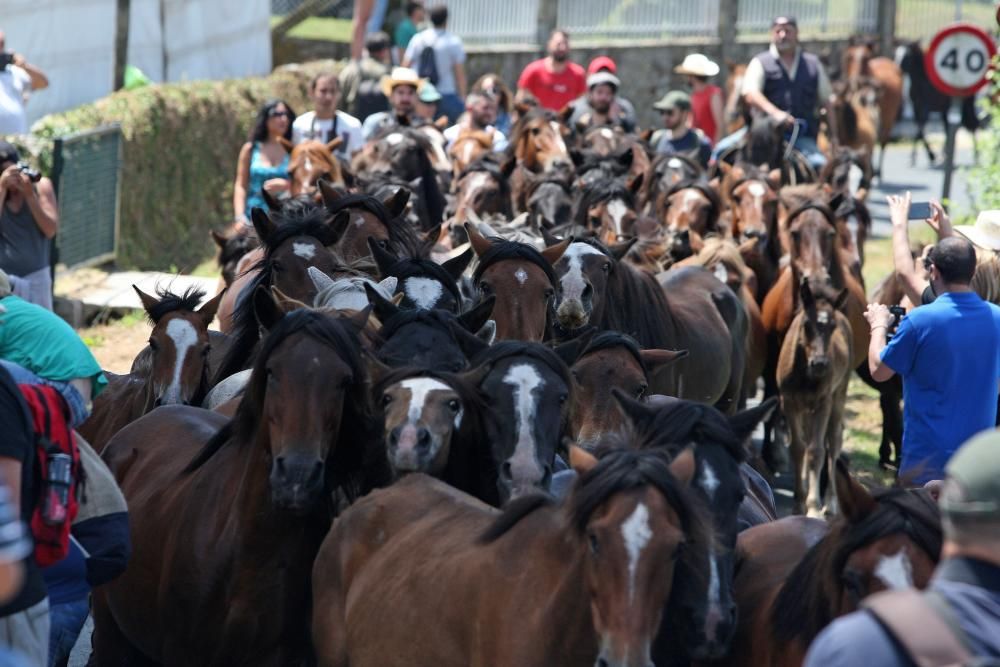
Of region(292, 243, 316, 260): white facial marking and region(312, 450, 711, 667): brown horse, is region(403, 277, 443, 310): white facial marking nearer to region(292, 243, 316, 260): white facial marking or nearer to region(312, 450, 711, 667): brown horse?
region(292, 243, 316, 260): white facial marking

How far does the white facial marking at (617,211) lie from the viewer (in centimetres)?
1270

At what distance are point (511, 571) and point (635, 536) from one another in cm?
69

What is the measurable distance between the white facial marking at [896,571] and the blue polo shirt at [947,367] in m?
2.59

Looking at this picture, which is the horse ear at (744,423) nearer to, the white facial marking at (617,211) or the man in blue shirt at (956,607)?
the man in blue shirt at (956,607)

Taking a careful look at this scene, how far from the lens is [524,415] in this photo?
20.3 ft

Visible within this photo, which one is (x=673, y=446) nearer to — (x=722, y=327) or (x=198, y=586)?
(x=198, y=586)

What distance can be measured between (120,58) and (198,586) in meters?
14.7

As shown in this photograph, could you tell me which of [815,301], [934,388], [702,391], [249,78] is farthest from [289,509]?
[249,78]

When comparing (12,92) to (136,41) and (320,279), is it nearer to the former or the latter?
(136,41)

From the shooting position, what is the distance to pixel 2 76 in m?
15.4

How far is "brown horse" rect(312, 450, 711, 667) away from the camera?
452 cm

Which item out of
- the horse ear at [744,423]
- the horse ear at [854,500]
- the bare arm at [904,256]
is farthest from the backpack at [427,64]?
the horse ear at [854,500]

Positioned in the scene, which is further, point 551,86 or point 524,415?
point 551,86

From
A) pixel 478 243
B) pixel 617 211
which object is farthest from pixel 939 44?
pixel 478 243
